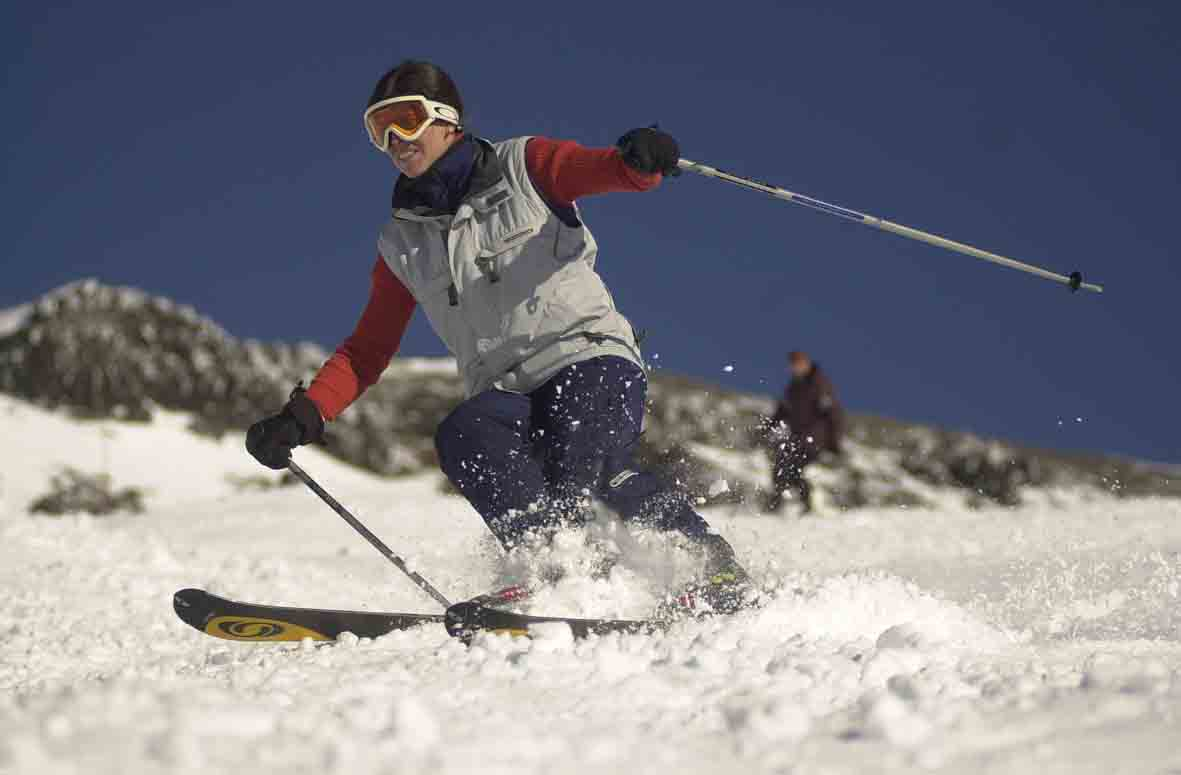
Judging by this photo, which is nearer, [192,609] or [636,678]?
[636,678]

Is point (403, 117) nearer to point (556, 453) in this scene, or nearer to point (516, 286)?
point (516, 286)

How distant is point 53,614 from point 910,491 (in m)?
19.9

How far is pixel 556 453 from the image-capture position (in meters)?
3.72

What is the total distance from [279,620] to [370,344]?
1320 mm

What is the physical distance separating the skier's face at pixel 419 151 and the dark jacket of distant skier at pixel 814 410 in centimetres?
843

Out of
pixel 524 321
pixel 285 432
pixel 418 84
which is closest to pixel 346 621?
pixel 285 432

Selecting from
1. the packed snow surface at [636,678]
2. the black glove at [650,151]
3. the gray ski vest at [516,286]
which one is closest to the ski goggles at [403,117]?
the gray ski vest at [516,286]

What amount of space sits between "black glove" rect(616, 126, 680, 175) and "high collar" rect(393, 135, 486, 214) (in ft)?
1.98

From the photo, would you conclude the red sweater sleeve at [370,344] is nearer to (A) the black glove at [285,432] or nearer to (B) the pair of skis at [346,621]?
(A) the black glove at [285,432]

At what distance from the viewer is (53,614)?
16.1 ft

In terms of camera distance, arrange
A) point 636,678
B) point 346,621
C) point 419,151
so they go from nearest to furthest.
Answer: point 636,678 < point 346,621 < point 419,151

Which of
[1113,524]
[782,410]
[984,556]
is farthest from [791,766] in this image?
[782,410]

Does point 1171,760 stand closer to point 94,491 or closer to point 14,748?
point 14,748


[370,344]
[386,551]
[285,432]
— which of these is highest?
[370,344]
